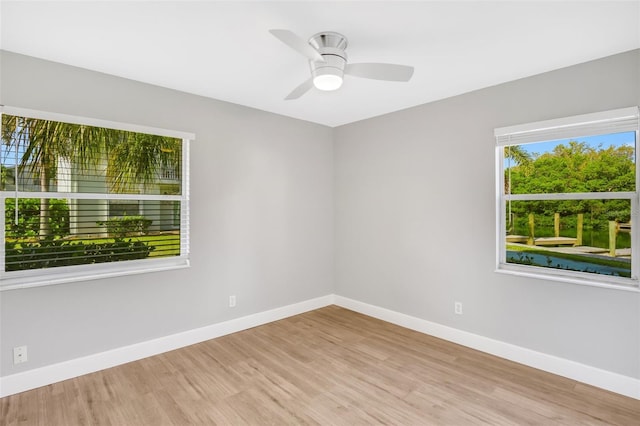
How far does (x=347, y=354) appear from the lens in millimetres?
3072

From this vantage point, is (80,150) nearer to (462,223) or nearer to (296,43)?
(296,43)

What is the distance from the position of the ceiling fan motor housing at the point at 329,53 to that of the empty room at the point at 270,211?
1 centimetres

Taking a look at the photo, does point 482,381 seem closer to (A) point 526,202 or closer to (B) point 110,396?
(A) point 526,202

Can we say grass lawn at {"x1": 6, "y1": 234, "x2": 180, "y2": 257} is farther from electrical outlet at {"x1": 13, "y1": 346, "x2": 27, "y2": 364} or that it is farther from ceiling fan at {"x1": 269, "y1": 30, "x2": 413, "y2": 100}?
ceiling fan at {"x1": 269, "y1": 30, "x2": 413, "y2": 100}

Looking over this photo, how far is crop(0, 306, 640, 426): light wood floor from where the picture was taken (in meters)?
2.15

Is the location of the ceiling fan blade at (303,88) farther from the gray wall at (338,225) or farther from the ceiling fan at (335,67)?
the gray wall at (338,225)

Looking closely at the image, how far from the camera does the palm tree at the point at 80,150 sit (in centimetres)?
248

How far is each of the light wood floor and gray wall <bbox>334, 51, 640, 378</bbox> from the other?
1.22 feet

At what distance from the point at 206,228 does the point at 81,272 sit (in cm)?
109

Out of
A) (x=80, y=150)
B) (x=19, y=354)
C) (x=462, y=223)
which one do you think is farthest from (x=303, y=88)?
(x=19, y=354)

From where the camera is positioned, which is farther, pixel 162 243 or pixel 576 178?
pixel 162 243

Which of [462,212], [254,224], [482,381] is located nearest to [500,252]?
[462,212]

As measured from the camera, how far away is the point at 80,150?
8.92 ft

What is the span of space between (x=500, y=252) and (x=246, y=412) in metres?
2.54
